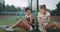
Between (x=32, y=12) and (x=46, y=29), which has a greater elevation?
(x=32, y=12)

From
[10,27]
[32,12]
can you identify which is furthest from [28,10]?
[10,27]

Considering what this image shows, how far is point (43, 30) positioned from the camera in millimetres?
4359

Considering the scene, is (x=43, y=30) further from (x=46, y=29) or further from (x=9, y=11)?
(x=9, y=11)

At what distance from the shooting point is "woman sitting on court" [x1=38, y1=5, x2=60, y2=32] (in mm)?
4324

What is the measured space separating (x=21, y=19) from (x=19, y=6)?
197 mm

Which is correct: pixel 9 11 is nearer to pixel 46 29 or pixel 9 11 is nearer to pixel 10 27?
pixel 10 27

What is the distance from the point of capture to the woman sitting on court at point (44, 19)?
170 inches

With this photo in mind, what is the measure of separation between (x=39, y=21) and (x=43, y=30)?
15 cm

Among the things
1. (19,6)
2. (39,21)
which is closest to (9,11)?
(19,6)

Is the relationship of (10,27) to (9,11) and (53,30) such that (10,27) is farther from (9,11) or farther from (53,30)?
(53,30)

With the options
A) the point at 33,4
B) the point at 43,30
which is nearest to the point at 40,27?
the point at 43,30

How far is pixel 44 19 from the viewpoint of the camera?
4.34 m

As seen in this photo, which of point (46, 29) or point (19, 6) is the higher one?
point (19, 6)

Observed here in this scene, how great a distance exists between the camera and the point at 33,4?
169 inches
